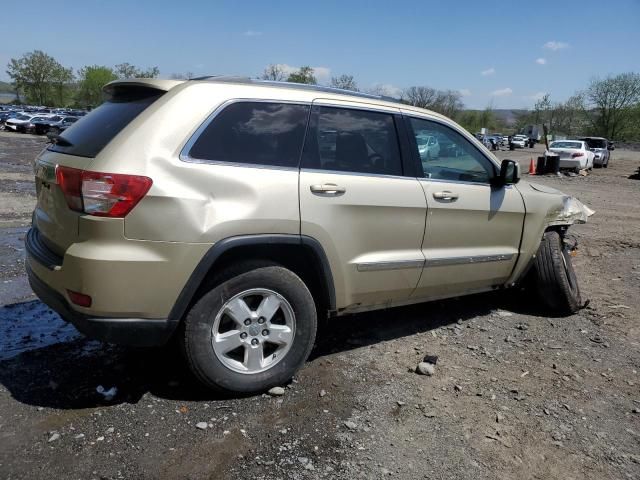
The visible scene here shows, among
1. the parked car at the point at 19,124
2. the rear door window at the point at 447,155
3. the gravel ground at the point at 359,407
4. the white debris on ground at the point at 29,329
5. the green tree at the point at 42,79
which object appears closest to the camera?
the gravel ground at the point at 359,407

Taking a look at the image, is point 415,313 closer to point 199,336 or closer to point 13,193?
point 199,336

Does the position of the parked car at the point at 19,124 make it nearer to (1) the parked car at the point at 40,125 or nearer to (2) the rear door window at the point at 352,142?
(1) the parked car at the point at 40,125

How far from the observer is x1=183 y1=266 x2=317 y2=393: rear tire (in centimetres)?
307

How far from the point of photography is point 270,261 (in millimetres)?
3252

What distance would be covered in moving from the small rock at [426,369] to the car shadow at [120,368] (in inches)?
22.0

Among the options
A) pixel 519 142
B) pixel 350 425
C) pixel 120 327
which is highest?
pixel 519 142

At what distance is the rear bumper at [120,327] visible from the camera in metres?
2.84

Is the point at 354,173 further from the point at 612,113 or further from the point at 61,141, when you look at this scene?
the point at 612,113

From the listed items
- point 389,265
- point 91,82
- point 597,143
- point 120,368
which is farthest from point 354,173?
point 91,82

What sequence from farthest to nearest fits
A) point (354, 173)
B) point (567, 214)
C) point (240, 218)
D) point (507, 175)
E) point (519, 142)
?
point (519, 142)
point (567, 214)
point (507, 175)
point (354, 173)
point (240, 218)

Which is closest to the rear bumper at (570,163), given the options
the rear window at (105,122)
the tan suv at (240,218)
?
the tan suv at (240,218)

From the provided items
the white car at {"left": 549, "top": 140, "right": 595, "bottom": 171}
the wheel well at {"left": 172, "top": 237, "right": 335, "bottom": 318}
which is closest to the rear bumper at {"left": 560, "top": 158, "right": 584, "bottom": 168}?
the white car at {"left": 549, "top": 140, "right": 595, "bottom": 171}

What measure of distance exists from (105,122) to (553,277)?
3.92 meters

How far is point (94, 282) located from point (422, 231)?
2.22 meters
